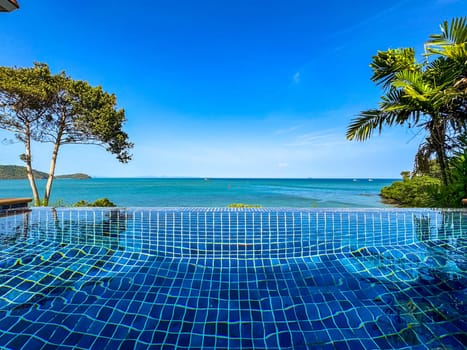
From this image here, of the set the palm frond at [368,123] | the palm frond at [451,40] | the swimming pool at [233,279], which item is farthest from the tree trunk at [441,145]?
the swimming pool at [233,279]

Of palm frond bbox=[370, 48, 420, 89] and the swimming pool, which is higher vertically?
palm frond bbox=[370, 48, 420, 89]

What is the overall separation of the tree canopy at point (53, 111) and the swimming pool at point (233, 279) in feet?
19.2

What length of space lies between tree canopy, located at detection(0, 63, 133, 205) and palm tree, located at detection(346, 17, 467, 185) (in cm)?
902

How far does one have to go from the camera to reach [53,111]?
9117 millimetres

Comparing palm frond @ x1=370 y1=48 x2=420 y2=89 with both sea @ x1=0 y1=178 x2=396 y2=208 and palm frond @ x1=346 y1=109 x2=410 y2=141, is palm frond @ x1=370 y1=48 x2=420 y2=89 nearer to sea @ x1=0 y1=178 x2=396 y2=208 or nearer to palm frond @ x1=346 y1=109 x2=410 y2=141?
palm frond @ x1=346 y1=109 x2=410 y2=141

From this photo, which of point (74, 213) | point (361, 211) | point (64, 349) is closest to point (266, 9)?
point (361, 211)

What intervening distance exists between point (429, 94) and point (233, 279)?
4901 mm

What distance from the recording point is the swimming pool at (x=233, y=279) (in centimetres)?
164

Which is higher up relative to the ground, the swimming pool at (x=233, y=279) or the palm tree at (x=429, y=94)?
the palm tree at (x=429, y=94)

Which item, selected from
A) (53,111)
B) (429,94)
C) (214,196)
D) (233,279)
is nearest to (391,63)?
(429,94)

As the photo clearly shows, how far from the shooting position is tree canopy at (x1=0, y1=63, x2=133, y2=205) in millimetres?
8281

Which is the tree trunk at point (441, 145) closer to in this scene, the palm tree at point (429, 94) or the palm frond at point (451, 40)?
the palm tree at point (429, 94)

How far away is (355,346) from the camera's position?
4.94 feet

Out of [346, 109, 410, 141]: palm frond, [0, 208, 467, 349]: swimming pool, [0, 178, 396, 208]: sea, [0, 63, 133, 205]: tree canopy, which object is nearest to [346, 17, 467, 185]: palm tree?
[346, 109, 410, 141]: palm frond
